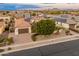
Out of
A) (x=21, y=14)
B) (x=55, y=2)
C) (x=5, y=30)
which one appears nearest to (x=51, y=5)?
(x=55, y=2)

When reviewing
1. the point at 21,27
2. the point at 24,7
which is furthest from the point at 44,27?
the point at 24,7

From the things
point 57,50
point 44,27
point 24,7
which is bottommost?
point 57,50

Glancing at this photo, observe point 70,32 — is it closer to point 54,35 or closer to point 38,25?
point 54,35

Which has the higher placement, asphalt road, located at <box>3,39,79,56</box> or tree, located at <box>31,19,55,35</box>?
tree, located at <box>31,19,55,35</box>

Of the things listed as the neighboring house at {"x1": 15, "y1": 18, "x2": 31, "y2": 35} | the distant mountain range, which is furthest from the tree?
the distant mountain range

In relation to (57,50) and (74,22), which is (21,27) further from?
(74,22)

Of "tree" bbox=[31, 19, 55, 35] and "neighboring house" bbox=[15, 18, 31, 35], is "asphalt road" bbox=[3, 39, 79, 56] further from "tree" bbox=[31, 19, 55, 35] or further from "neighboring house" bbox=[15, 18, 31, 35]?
"neighboring house" bbox=[15, 18, 31, 35]
